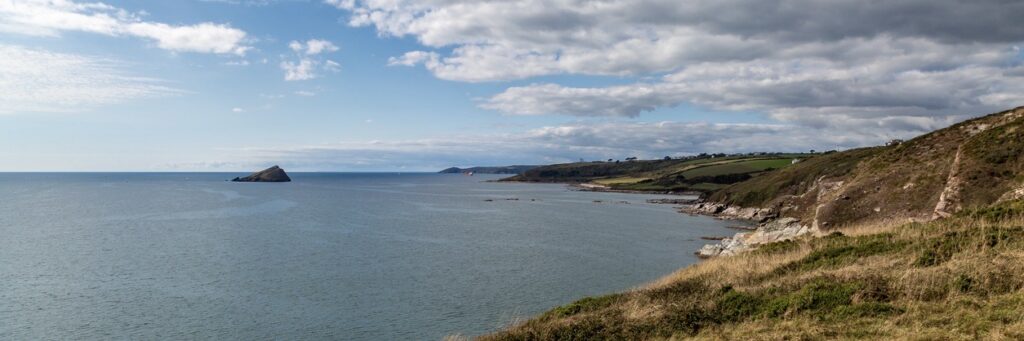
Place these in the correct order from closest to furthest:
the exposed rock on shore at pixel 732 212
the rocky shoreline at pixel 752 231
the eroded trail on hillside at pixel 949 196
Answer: the eroded trail on hillside at pixel 949 196 < the rocky shoreline at pixel 752 231 < the exposed rock on shore at pixel 732 212

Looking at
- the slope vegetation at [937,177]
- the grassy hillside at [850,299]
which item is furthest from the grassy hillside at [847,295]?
the slope vegetation at [937,177]

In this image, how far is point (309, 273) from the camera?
53875mm

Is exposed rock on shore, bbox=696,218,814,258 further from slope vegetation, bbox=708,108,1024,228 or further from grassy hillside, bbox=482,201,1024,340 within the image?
grassy hillside, bbox=482,201,1024,340

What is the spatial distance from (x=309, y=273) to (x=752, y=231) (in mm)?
58753

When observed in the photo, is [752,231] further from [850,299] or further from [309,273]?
[850,299]

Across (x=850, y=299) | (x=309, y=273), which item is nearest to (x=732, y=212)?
(x=309, y=273)

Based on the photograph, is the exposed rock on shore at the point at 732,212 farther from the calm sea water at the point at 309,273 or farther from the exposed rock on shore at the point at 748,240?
the exposed rock on shore at the point at 748,240

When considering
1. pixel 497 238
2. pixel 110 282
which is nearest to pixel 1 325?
pixel 110 282

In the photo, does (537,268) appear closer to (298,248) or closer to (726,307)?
(298,248)

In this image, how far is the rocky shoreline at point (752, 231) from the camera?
202ft

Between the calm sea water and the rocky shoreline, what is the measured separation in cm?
396

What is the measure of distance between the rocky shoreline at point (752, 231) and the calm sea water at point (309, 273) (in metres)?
3.96

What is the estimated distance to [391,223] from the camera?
338 feet

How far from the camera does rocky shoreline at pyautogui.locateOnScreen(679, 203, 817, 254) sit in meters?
61.6
